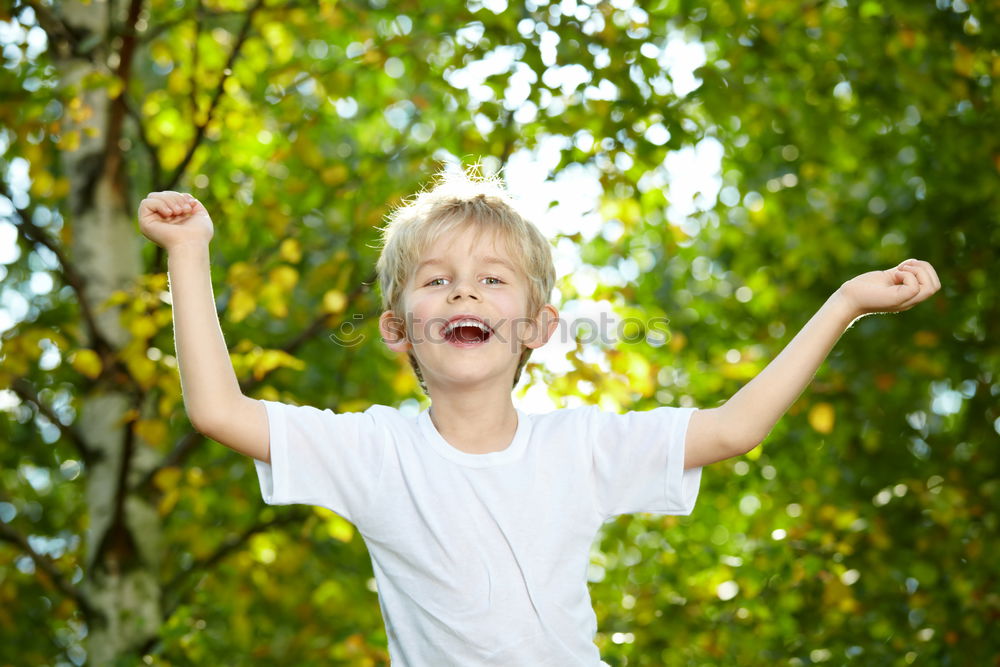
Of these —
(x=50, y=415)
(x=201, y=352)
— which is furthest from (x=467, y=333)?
(x=50, y=415)

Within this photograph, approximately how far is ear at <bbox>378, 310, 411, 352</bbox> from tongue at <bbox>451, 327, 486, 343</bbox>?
17 cm

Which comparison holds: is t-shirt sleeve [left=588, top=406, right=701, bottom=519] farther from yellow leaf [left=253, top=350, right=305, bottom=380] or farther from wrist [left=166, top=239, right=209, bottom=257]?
yellow leaf [left=253, top=350, right=305, bottom=380]

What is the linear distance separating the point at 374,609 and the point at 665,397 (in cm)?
170

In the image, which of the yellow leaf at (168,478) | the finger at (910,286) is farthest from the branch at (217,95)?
the finger at (910,286)

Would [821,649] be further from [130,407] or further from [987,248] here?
[130,407]

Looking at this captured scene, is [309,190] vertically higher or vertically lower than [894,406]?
higher

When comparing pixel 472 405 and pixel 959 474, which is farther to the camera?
pixel 959 474

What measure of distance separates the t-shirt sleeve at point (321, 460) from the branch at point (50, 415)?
76.2 inches

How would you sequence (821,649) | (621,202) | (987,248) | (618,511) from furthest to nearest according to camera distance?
(987,248), (621,202), (821,649), (618,511)

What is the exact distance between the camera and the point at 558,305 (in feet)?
11.0

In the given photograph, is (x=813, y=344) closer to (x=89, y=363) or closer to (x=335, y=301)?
(x=335, y=301)

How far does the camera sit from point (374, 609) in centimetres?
474

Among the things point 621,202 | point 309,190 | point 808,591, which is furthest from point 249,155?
point 808,591

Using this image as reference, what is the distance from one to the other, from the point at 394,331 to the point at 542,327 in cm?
30
